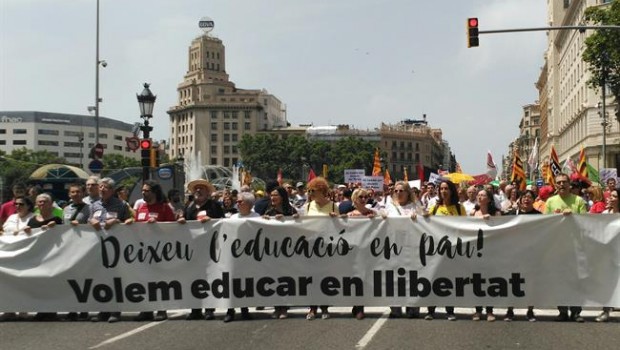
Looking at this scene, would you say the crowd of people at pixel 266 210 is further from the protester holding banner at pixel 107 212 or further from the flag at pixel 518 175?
the flag at pixel 518 175

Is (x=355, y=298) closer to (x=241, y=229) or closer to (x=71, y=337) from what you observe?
(x=241, y=229)

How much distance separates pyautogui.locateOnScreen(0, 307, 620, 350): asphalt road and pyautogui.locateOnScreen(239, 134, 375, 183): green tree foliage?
131344mm

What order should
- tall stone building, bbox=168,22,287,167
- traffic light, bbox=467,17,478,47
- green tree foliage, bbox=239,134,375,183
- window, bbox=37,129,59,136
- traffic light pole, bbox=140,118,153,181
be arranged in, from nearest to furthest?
traffic light pole, bbox=140,118,153,181, traffic light, bbox=467,17,478,47, green tree foliage, bbox=239,134,375,183, tall stone building, bbox=168,22,287,167, window, bbox=37,129,59,136

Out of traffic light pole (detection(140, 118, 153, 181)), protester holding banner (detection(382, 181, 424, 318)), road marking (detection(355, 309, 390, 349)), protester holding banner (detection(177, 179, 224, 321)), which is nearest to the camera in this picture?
road marking (detection(355, 309, 390, 349))

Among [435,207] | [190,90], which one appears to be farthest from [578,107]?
[190,90]

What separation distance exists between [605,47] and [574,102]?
44.5 metres

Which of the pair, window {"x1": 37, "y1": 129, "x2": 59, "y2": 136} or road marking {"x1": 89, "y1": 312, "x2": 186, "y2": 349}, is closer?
road marking {"x1": 89, "y1": 312, "x2": 186, "y2": 349}

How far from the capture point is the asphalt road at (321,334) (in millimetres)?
8258

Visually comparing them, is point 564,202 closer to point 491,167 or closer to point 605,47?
point 491,167

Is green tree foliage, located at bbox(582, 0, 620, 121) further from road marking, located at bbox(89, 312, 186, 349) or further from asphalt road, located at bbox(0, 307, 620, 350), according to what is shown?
road marking, located at bbox(89, 312, 186, 349)

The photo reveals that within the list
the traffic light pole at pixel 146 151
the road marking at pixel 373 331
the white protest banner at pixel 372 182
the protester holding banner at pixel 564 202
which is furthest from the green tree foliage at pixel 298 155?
the road marking at pixel 373 331

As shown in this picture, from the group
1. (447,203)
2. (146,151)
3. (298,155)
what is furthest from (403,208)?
(298,155)

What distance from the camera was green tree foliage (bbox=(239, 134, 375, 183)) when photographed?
5640 inches

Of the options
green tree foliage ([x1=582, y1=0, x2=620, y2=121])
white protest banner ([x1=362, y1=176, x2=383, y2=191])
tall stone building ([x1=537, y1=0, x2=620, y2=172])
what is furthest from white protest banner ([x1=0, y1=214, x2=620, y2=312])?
tall stone building ([x1=537, y1=0, x2=620, y2=172])
